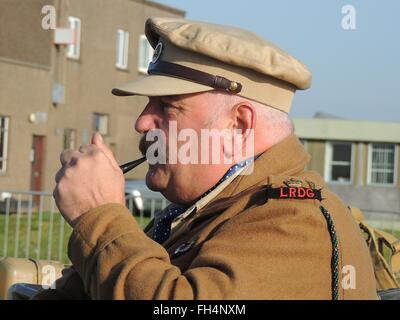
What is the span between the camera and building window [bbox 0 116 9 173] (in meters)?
27.0

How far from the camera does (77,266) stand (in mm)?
2283

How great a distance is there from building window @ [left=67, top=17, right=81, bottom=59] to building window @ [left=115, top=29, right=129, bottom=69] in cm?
240

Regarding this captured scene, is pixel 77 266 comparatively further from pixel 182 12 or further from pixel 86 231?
pixel 182 12

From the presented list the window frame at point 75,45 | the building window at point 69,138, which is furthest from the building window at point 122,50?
the building window at point 69,138

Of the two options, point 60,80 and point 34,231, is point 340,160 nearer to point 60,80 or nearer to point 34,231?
point 60,80

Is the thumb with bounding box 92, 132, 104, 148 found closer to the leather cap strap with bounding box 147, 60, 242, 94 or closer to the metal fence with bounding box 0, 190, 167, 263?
the leather cap strap with bounding box 147, 60, 242, 94

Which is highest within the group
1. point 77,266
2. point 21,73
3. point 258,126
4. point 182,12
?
point 182,12

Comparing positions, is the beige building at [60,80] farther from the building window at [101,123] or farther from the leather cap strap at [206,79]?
the leather cap strap at [206,79]

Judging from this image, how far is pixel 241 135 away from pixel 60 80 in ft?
86.8

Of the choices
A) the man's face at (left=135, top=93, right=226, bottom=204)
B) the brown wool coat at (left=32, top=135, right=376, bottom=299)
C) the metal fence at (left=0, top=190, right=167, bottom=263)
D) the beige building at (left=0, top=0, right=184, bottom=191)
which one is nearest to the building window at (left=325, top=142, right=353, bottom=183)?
the beige building at (left=0, top=0, right=184, bottom=191)

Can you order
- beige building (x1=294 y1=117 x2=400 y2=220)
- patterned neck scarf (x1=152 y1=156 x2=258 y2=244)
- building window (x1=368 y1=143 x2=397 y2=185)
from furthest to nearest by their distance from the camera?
building window (x1=368 y1=143 x2=397 y2=185) → beige building (x1=294 y1=117 x2=400 y2=220) → patterned neck scarf (x1=152 y1=156 x2=258 y2=244)

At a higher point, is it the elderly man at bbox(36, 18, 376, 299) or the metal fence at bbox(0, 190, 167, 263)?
the elderly man at bbox(36, 18, 376, 299)

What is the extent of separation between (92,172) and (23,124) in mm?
25679
